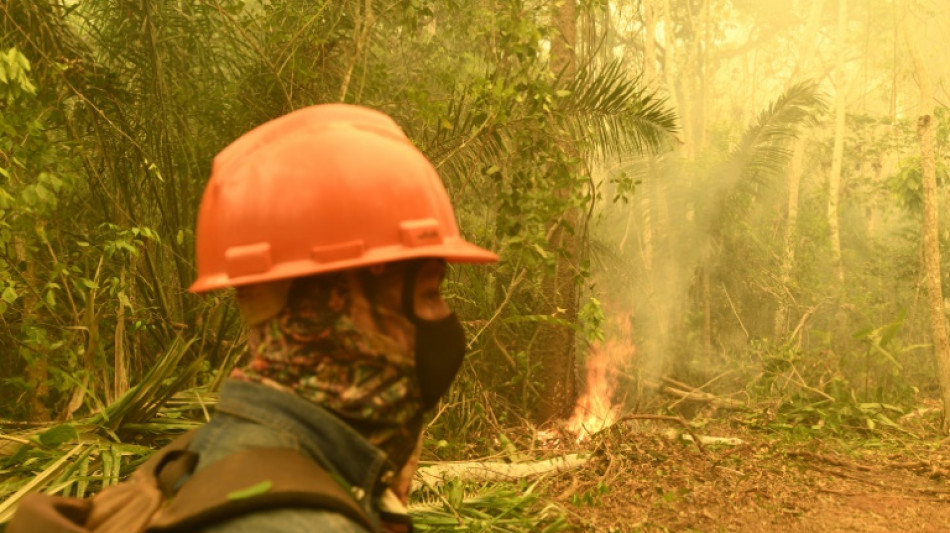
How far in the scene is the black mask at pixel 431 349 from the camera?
1464 mm

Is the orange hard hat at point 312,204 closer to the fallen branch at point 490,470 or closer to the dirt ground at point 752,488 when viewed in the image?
the fallen branch at point 490,470

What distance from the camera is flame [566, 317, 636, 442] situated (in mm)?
8078

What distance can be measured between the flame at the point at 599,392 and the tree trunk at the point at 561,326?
24 cm

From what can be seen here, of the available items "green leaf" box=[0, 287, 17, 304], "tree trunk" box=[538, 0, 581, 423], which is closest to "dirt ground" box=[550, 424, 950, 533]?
"tree trunk" box=[538, 0, 581, 423]

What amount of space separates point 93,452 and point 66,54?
268 cm

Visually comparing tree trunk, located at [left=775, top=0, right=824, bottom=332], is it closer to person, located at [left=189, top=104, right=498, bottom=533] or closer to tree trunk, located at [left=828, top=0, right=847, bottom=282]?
tree trunk, located at [left=828, top=0, right=847, bottom=282]

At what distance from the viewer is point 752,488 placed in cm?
600

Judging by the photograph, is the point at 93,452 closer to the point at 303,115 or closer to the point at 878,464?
the point at 303,115

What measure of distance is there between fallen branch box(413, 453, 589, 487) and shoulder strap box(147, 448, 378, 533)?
11.6 ft

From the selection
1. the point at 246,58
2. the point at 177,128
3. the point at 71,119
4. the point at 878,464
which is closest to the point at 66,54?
the point at 71,119

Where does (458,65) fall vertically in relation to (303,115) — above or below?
above

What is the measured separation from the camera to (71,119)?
17.3 feet

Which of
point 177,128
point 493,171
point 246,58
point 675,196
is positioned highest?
point 246,58

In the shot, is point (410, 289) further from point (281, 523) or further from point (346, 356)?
point (281, 523)
